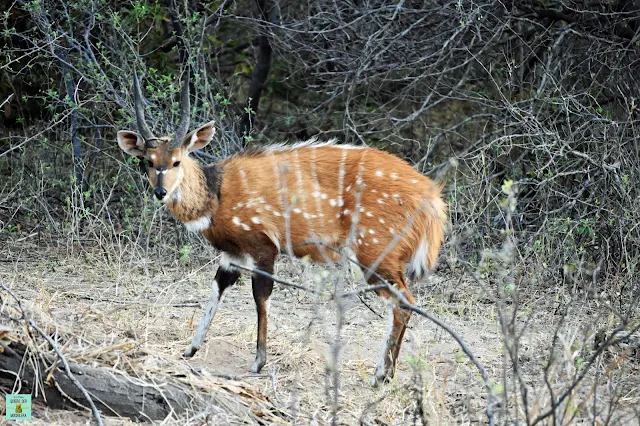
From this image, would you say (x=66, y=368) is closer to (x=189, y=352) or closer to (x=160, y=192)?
(x=189, y=352)

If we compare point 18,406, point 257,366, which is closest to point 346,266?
point 257,366

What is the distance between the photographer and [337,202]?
235 inches

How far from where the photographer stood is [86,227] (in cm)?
806

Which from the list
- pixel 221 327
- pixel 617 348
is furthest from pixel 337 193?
pixel 617 348

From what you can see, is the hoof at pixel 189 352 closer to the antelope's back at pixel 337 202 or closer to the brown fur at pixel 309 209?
the brown fur at pixel 309 209

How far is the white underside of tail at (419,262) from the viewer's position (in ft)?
19.3

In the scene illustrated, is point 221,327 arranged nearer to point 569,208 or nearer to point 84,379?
point 84,379

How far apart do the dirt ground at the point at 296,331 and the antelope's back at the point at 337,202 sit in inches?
15.9

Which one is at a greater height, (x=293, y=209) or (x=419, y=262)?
(x=293, y=209)

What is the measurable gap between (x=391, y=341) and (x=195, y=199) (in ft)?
4.83

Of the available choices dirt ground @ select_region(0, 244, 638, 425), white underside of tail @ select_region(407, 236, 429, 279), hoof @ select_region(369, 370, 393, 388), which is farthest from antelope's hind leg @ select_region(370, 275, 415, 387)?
white underside of tail @ select_region(407, 236, 429, 279)

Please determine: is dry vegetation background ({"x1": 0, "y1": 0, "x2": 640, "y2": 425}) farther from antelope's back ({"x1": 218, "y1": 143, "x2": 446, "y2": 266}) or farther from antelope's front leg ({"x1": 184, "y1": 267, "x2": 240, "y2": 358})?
antelope's back ({"x1": 218, "y1": 143, "x2": 446, "y2": 266})

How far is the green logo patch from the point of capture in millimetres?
4371

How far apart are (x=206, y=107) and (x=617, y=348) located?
3.84 meters
